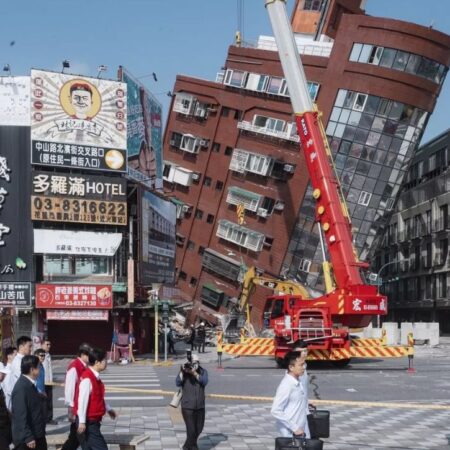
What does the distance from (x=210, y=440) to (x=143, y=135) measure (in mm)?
28612

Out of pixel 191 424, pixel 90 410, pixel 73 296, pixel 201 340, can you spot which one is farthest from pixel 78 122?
pixel 90 410

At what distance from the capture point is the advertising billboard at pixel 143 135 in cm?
3872

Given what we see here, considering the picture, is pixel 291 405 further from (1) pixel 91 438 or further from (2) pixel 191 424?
(2) pixel 191 424

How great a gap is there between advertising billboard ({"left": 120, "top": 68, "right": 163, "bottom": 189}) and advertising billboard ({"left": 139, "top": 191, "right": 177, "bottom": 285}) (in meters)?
1.43

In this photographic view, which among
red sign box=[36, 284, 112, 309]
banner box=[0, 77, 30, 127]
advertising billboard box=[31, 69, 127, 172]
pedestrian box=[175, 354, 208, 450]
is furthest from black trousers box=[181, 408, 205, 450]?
banner box=[0, 77, 30, 127]

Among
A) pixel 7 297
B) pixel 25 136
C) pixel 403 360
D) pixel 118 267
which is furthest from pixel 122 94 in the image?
pixel 403 360

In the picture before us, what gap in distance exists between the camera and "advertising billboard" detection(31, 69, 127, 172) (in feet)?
114

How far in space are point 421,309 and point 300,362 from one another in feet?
235

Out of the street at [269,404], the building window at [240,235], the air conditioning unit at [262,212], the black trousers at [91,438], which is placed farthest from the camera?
the building window at [240,235]

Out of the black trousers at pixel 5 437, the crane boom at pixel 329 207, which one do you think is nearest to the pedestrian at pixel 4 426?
the black trousers at pixel 5 437

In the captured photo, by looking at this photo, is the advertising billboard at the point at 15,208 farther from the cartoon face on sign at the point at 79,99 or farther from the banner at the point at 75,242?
the cartoon face on sign at the point at 79,99

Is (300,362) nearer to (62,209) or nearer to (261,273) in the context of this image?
(62,209)

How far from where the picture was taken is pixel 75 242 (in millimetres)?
34906

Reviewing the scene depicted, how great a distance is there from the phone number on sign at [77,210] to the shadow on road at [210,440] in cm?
2165
